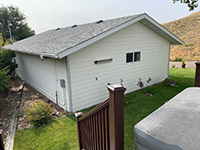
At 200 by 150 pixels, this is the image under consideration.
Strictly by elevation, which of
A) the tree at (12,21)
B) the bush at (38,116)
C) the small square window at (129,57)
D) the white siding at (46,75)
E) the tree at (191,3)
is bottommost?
the bush at (38,116)

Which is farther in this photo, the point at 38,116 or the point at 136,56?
the point at 136,56

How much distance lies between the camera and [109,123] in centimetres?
195

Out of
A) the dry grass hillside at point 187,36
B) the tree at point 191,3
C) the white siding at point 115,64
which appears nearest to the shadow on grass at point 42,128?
the white siding at point 115,64

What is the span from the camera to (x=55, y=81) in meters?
6.50

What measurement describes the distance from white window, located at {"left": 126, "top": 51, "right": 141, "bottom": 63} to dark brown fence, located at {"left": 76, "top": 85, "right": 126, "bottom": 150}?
515 centimetres

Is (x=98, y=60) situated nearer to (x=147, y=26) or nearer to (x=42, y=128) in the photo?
(x=42, y=128)

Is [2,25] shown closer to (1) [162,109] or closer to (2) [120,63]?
(2) [120,63]

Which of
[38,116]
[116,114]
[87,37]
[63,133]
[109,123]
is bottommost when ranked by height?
[63,133]

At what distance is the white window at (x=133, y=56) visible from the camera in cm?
742

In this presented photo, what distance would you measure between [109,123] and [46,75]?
6.06 m

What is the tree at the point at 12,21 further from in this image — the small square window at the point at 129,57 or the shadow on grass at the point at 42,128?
the shadow on grass at the point at 42,128

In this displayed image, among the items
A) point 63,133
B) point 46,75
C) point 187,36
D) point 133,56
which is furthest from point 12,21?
point 187,36

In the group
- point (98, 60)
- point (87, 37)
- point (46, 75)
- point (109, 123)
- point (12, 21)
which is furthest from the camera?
point (12, 21)

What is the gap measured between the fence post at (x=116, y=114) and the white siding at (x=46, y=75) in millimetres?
4100
